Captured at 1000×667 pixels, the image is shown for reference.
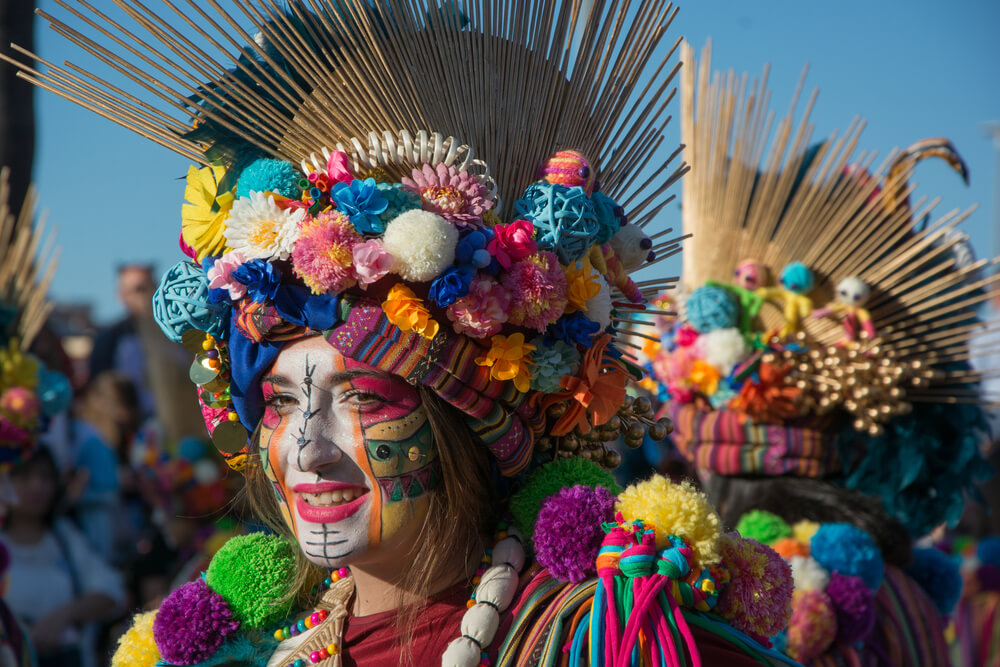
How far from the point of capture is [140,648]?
8.20ft

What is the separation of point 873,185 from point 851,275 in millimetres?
362

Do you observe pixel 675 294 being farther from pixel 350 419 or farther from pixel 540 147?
pixel 350 419

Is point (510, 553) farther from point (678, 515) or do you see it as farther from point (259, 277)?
point (259, 277)

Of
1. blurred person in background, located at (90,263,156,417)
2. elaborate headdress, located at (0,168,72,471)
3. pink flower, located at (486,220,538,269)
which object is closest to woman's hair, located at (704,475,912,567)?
pink flower, located at (486,220,538,269)

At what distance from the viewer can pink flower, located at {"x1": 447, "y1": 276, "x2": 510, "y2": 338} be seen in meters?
2.10

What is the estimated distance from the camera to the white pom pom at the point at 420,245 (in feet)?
6.71

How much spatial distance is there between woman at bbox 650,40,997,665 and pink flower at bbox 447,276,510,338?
1846 mm

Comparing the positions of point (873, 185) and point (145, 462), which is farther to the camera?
point (145, 462)

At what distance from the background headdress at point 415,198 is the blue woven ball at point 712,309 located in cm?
141

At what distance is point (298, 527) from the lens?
2221 millimetres

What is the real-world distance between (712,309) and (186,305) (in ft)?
6.97

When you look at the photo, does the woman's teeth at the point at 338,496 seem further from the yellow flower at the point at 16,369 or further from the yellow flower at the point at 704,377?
the yellow flower at the point at 16,369

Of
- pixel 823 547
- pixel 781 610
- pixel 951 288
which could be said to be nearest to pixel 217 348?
pixel 781 610

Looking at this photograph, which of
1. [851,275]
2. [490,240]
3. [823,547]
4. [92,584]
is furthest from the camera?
[92,584]
